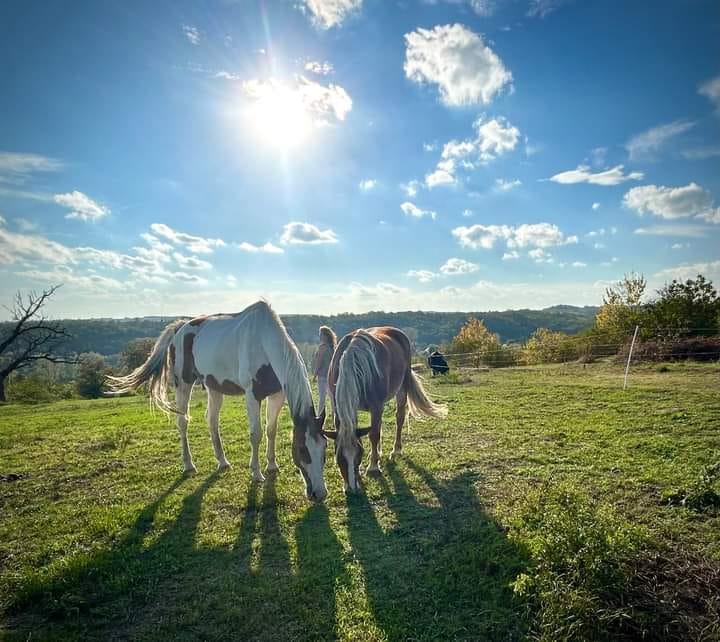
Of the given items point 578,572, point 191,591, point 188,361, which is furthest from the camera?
point 188,361

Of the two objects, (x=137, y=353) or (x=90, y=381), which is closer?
(x=90, y=381)

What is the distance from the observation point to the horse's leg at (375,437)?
540 centimetres

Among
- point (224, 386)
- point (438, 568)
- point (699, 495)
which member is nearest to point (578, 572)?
point (438, 568)

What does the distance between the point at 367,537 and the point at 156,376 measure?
15.9ft

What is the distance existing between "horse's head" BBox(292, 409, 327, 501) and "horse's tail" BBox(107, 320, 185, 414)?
3.11 metres

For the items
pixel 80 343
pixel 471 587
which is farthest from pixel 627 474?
pixel 80 343

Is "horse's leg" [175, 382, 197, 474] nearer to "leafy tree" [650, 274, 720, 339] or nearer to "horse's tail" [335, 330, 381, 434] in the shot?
"horse's tail" [335, 330, 381, 434]

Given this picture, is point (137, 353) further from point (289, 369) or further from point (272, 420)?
point (289, 369)

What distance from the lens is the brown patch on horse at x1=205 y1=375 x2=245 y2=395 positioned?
239 inches

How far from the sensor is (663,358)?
16.5 meters

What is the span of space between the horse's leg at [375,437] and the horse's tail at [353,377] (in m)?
0.40

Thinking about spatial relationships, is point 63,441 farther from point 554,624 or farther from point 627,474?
point 627,474

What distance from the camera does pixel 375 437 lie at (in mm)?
5492

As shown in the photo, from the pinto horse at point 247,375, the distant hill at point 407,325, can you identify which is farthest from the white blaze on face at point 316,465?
the distant hill at point 407,325
